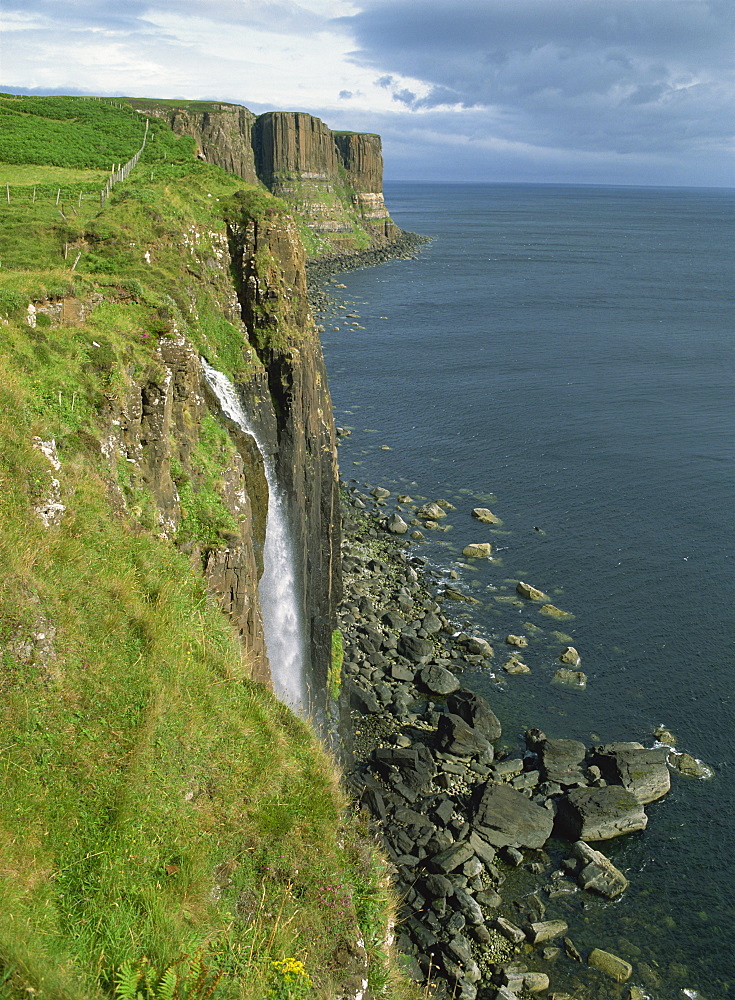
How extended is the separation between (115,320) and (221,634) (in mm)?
8858

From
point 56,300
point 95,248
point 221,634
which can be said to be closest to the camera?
point 221,634

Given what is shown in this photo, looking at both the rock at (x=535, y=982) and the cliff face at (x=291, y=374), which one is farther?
the cliff face at (x=291, y=374)

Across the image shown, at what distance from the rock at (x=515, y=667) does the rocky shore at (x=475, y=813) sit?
1.13 meters

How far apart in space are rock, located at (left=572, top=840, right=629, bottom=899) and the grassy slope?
53.7ft

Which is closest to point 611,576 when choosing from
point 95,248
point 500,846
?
point 500,846

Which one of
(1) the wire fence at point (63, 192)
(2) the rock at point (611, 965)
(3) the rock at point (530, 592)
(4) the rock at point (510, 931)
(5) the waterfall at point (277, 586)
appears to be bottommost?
(2) the rock at point (611, 965)

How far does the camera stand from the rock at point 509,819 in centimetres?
2592

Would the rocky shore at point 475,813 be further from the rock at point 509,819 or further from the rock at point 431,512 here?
the rock at point 431,512

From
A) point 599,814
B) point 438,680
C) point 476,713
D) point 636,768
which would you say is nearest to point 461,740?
point 476,713

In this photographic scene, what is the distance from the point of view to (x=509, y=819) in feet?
86.8

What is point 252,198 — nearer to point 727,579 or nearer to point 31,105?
point 31,105

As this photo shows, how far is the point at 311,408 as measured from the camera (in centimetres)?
2833

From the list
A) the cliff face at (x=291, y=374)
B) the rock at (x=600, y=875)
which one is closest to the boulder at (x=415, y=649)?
the cliff face at (x=291, y=374)

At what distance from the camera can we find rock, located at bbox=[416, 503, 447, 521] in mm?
49656
